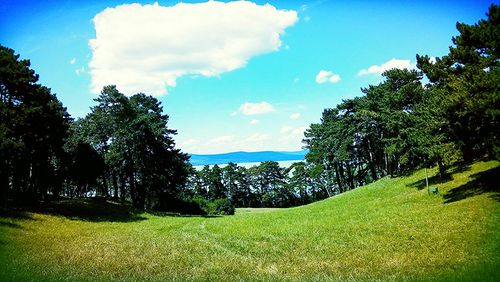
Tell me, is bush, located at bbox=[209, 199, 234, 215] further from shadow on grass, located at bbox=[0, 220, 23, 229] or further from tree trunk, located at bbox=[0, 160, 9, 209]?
shadow on grass, located at bbox=[0, 220, 23, 229]

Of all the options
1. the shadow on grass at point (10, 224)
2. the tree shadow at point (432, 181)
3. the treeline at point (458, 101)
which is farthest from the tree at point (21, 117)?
the tree shadow at point (432, 181)

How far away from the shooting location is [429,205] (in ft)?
104

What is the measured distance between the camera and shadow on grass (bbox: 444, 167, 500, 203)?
29266 millimetres

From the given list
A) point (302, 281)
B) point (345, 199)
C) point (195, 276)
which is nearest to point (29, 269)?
point (195, 276)

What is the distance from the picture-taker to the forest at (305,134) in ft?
82.5

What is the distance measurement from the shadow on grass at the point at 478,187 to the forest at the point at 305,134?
8.56 ft

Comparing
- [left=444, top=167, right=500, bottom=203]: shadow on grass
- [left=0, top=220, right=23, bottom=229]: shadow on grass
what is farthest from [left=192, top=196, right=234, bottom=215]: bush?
[left=444, top=167, right=500, bottom=203]: shadow on grass

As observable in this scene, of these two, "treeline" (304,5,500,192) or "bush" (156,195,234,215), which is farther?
"bush" (156,195,234,215)

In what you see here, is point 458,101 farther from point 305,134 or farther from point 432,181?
point 305,134

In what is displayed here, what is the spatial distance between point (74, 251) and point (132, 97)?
47933 mm

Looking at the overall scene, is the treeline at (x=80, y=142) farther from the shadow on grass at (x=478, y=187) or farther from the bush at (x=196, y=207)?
the shadow on grass at (x=478, y=187)

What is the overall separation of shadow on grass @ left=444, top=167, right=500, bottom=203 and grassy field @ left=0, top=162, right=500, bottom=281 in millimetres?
127

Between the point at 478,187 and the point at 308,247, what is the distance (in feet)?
61.8

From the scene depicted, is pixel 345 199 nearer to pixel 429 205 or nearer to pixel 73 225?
pixel 429 205
